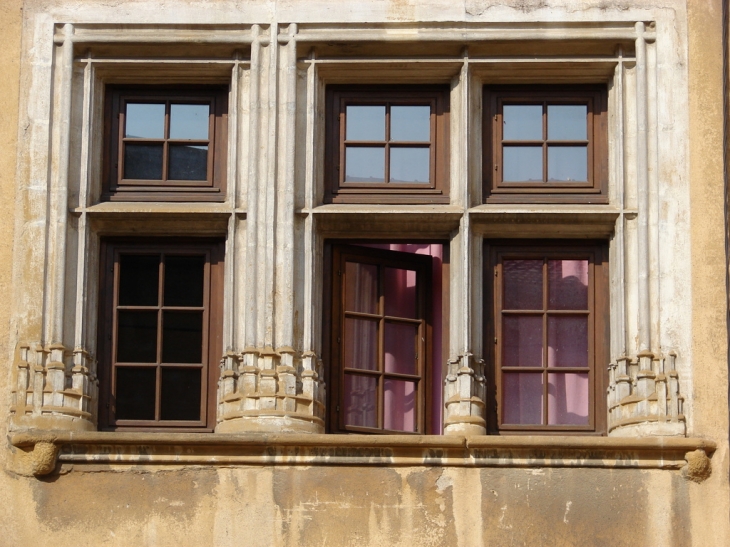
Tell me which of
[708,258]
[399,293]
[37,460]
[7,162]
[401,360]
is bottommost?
[37,460]

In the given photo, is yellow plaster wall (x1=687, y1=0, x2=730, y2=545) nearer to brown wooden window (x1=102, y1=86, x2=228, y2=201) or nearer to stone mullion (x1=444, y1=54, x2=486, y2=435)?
stone mullion (x1=444, y1=54, x2=486, y2=435)

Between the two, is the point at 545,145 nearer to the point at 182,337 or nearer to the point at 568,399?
the point at 568,399

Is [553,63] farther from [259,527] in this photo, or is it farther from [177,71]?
[259,527]

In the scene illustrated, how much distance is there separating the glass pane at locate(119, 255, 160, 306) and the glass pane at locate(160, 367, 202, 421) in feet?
1.50

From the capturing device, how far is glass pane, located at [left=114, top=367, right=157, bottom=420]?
11555 mm

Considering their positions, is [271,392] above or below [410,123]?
below

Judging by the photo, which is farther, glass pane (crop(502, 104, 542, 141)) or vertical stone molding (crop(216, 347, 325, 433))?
glass pane (crop(502, 104, 542, 141))

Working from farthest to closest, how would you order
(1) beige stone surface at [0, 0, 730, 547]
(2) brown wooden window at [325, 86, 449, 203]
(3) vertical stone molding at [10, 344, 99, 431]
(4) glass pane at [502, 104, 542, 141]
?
(4) glass pane at [502, 104, 542, 141]
(2) brown wooden window at [325, 86, 449, 203]
(3) vertical stone molding at [10, 344, 99, 431]
(1) beige stone surface at [0, 0, 730, 547]

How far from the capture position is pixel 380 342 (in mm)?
11711

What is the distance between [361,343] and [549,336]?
1.13 m

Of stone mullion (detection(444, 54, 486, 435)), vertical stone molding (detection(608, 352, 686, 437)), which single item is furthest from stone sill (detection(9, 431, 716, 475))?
stone mullion (detection(444, 54, 486, 435))

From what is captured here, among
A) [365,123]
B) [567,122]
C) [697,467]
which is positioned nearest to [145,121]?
[365,123]

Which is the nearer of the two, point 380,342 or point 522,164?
point 380,342

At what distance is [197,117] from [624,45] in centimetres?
263
